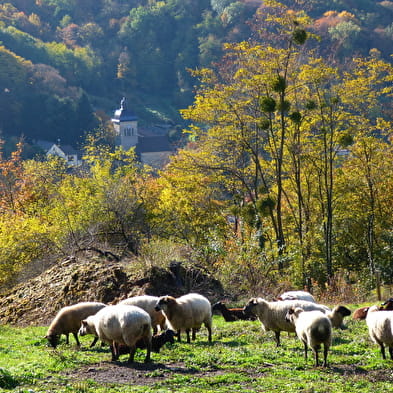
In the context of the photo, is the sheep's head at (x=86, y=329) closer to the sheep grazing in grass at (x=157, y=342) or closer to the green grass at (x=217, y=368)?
the green grass at (x=217, y=368)

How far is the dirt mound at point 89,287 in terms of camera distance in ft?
79.6

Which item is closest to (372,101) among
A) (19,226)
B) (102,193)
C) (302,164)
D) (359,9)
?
(302,164)

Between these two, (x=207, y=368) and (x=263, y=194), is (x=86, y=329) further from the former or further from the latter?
(x=263, y=194)

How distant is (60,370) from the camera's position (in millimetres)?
13445

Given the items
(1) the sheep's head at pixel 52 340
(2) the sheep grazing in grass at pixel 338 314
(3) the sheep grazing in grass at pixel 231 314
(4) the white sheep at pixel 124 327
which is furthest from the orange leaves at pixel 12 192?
(2) the sheep grazing in grass at pixel 338 314

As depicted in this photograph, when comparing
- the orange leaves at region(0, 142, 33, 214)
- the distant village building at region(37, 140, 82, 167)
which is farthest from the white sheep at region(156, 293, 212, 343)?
the distant village building at region(37, 140, 82, 167)

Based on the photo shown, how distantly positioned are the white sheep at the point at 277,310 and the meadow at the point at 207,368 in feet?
1.38

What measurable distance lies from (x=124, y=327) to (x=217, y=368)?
213cm

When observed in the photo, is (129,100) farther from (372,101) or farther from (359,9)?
(372,101)

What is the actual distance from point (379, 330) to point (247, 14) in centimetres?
16252

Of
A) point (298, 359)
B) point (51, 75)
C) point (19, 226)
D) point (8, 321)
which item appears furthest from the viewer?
point (51, 75)

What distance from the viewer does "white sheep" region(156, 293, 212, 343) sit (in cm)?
1669

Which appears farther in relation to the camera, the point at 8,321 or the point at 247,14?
the point at 247,14

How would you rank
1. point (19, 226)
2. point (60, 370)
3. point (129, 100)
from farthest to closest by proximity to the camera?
point (129, 100)
point (19, 226)
point (60, 370)
